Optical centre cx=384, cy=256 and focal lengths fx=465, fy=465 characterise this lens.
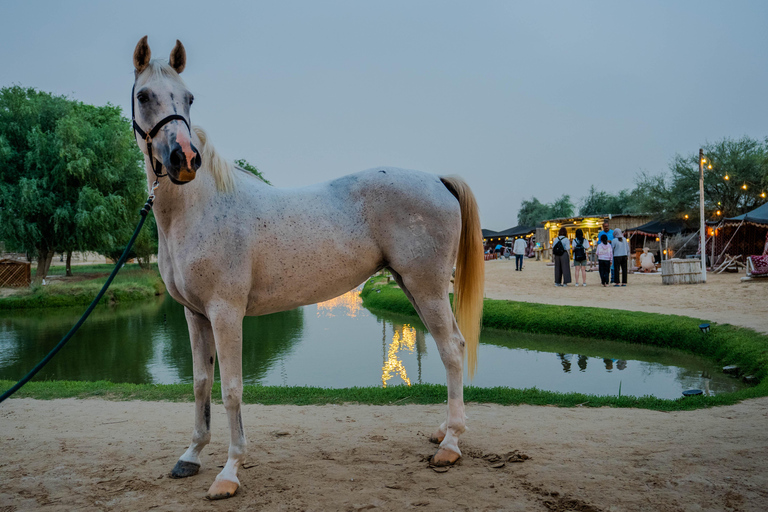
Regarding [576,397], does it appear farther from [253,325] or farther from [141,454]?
[253,325]

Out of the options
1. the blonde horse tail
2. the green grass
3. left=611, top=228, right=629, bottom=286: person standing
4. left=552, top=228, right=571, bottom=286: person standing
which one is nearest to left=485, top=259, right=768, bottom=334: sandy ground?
left=552, top=228, right=571, bottom=286: person standing

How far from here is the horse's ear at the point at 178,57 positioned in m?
2.64

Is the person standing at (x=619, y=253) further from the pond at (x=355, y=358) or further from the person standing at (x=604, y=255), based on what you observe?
the pond at (x=355, y=358)

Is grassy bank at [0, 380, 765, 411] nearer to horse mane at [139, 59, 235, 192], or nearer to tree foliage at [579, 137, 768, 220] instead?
horse mane at [139, 59, 235, 192]

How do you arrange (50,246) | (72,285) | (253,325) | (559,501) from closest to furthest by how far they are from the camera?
(559,501) < (253,325) < (72,285) < (50,246)

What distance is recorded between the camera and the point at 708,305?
10445mm

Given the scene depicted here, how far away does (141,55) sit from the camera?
2.58 m

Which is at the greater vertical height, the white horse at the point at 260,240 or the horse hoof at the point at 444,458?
the white horse at the point at 260,240

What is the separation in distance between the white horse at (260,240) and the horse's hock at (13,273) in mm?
21842

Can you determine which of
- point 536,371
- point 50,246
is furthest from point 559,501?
point 50,246

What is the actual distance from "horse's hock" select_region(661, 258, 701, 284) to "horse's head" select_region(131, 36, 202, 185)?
15520mm

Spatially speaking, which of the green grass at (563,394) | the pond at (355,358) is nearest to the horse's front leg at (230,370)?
the green grass at (563,394)

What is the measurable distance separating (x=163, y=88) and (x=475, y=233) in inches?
87.1

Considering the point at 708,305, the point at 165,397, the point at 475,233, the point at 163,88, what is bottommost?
the point at 165,397
